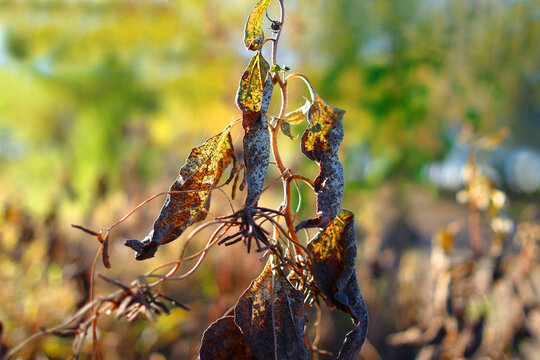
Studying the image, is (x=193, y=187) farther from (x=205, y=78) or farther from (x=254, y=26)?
(x=205, y=78)

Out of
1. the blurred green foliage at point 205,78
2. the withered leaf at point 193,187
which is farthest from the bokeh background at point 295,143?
the withered leaf at point 193,187

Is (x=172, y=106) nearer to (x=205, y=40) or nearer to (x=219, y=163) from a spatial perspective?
(x=205, y=40)

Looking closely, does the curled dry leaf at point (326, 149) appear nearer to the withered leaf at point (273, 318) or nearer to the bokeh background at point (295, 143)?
the withered leaf at point (273, 318)

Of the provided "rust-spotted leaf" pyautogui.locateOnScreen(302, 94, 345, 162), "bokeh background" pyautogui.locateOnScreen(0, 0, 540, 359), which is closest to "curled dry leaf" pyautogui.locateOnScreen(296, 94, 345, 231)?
"rust-spotted leaf" pyautogui.locateOnScreen(302, 94, 345, 162)

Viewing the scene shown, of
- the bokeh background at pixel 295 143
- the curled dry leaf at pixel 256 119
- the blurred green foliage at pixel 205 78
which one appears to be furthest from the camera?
the blurred green foliage at pixel 205 78

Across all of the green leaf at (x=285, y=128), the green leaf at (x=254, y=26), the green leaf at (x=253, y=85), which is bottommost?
the green leaf at (x=285, y=128)

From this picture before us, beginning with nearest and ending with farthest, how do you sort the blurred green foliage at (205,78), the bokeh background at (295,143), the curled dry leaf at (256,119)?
the curled dry leaf at (256,119) < the bokeh background at (295,143) < the blurred green foliage at (205,78)

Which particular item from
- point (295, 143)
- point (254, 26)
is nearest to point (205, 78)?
point (295, 143)
